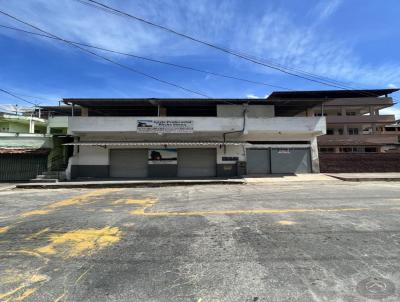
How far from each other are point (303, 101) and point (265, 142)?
448 centimetres

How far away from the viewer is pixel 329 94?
48812 millimetres

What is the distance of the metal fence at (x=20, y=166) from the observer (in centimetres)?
2295

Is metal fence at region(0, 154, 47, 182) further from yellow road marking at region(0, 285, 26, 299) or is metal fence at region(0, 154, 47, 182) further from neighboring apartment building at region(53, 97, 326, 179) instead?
yellow road marking at region(0, 285, 26, 299)

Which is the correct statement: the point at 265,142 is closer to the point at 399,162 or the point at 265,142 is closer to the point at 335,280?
the point at 399,162

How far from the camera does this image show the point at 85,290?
363cm

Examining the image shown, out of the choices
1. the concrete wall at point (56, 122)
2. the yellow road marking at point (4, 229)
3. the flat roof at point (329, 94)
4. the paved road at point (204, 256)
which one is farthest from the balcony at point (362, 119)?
the yellow road marking at point (4, 229)

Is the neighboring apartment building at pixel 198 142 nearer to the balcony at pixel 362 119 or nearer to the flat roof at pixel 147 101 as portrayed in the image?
the flat roof at pixel 147 101

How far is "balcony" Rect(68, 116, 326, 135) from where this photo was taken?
22.6 metres

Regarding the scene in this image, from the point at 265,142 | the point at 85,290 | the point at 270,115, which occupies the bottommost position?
the point at 85,290

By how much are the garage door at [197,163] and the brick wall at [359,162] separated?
30.4ft

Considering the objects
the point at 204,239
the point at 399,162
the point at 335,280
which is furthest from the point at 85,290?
the point at 399,162

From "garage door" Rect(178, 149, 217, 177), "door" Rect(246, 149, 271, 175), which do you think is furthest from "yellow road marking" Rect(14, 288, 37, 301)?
"door" Rect(246, 149, 271, 175)

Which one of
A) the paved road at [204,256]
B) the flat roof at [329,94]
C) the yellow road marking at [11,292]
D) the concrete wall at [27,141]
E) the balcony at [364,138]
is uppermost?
the flat roof at [329,94]

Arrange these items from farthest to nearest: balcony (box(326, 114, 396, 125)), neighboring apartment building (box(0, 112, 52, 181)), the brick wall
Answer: balcony (box(326, 114, 396, 125)) → the brick wall → neighboring apartment building (box(0, 112, 52, 181))
